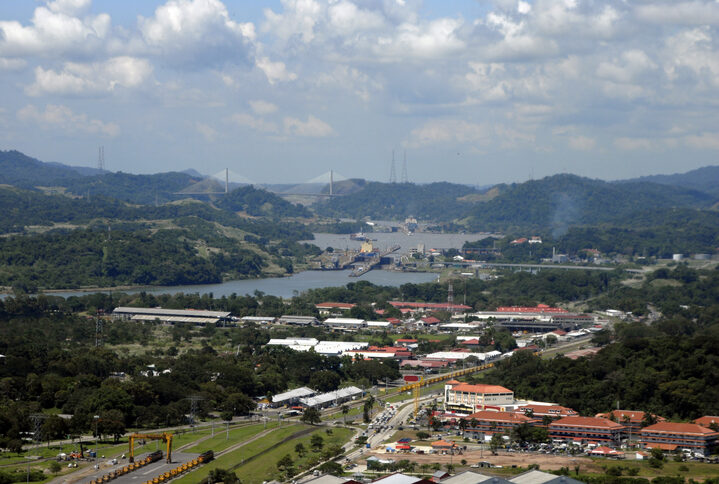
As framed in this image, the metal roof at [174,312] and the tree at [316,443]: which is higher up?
the metal roof at [174,312]

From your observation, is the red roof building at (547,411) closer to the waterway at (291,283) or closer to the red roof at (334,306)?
the red roof at (334,306)

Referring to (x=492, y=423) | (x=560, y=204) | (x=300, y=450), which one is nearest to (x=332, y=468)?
(x=300, y=450)

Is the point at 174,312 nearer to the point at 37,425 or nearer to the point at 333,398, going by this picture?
the point at 333,398

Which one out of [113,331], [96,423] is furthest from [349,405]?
[113,331]

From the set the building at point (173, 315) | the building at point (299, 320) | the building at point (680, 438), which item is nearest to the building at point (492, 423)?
the building at point (680, 438)

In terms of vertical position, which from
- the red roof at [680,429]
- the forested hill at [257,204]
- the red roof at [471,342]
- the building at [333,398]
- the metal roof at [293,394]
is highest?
the forested hill at [257,204]

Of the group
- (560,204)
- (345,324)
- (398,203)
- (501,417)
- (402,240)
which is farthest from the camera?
(398,203)
